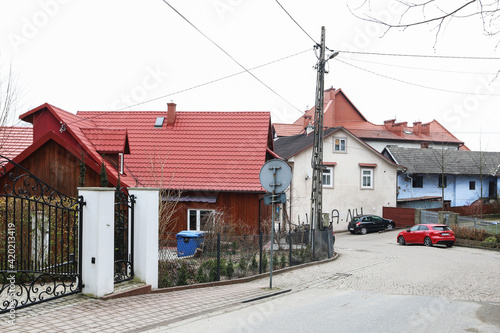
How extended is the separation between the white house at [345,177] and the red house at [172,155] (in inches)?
552

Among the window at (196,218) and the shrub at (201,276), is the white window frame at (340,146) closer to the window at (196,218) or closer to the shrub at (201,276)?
the window at (196,218)

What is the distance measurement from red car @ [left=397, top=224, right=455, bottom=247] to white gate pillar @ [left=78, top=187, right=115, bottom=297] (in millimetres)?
23401

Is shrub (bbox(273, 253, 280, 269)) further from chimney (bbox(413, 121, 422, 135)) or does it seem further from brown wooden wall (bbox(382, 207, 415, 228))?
chimney (bbox(413, 121, 422, 135))

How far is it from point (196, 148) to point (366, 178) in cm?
2163

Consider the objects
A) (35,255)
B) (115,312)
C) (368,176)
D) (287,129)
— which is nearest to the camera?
(115,312)

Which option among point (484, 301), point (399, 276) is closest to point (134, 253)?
point (484, 301)

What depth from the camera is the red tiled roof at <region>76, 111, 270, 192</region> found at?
23062 millimetres

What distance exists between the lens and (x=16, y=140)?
72.1 ft

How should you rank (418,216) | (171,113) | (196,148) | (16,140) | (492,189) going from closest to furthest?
1. (16,140)
2. (196,148)
3. (171,113)
4. (418,216)
5. (492,189)

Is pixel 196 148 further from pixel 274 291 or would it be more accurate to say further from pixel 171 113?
pixel 274 291

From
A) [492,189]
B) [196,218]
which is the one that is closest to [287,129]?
[492,189]

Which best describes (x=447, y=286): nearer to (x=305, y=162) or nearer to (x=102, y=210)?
(x=102, y=210)

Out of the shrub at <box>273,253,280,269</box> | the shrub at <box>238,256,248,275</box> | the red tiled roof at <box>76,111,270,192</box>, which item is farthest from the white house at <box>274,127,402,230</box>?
the shrub at <box>238,256,248,275</box>

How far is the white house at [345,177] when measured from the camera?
3994 cm
